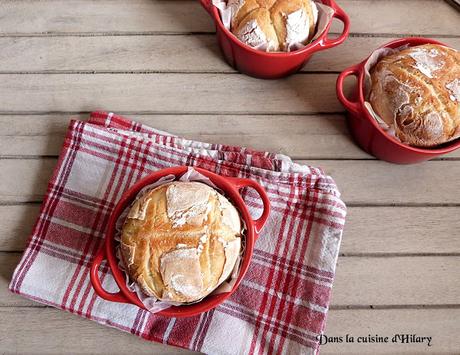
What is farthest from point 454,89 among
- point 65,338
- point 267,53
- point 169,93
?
point 65,338

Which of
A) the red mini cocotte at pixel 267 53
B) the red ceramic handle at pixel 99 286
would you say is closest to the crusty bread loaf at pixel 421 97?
the red mini cocotte at pixel 267 53

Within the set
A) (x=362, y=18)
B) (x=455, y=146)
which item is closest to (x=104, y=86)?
(x=362, y=18)

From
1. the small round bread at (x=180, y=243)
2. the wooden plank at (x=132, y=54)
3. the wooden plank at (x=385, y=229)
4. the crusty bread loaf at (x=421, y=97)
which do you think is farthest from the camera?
the wooden plank at (x=132, y=54)

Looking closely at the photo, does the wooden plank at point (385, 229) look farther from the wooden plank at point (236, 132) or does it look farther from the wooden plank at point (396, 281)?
the wooden plank at point (236, 132)

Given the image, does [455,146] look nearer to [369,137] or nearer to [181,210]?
[369,137]

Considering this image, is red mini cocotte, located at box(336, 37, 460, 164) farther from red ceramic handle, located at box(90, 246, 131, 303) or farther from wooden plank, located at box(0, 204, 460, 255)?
red ceramic handle, located at box(90, 246, 131, 303)

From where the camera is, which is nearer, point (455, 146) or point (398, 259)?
point (455, 146)
